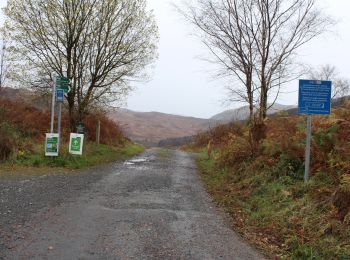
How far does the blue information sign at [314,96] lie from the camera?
9.61 metres

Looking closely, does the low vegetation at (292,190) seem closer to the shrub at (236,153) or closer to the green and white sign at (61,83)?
the shrub at (236,153)

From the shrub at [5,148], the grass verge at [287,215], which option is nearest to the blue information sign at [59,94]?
the shrub at [5,148]

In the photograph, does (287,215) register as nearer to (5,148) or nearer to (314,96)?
(314,96)

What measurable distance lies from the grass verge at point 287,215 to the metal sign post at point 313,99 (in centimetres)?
88

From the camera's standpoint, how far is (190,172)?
16.4 m

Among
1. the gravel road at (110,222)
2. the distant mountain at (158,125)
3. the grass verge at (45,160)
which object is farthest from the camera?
the distant mountain at (158,125)

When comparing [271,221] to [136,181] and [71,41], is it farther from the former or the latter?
[71,41]

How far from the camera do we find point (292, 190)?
9.28m

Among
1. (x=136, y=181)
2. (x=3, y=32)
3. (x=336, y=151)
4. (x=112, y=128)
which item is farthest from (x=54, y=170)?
(x=112, y=128)

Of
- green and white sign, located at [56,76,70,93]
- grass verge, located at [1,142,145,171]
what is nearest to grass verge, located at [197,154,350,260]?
grass verge, located at [1,142,145,171]

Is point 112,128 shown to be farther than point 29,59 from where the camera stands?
Yes

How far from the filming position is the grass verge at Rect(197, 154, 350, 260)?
6.31 metres

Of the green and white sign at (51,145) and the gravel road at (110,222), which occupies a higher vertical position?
the green and white sign at (51,145)

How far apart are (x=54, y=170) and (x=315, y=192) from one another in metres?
9.28
